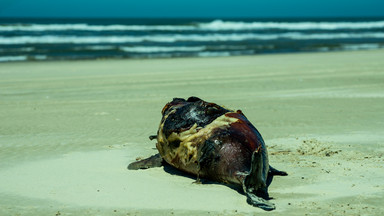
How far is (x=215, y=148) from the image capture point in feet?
17.4

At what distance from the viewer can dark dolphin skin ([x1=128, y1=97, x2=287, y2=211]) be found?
4969 millimetres

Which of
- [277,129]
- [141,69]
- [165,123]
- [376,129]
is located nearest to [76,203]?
[165,123]

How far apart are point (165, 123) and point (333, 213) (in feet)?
7.13

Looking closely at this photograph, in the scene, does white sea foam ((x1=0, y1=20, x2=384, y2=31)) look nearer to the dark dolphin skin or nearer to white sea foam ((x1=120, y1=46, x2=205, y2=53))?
white sea foam ((x1=120, y1=46, x2=205, y2=53))

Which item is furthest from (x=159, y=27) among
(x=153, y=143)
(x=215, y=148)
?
(x=215, y=148)

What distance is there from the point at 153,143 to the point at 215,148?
8.48ft

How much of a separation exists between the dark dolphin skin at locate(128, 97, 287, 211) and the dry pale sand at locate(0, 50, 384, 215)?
0.14 metres

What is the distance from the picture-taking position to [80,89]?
13984mm

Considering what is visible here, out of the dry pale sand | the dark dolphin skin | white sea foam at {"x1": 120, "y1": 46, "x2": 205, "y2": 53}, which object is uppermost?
white sea foam at {"x1": 120, "y1": 46, "x2": 205, "y2": 53}

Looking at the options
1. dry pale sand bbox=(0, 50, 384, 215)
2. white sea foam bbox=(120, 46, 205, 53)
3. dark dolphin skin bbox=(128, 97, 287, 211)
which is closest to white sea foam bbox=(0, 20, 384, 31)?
white sea foam bbox=(120, 46, 205, 53)

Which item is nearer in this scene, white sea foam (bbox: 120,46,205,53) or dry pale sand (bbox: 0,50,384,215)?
dry pale sand (bbox: 0,50,384,215)

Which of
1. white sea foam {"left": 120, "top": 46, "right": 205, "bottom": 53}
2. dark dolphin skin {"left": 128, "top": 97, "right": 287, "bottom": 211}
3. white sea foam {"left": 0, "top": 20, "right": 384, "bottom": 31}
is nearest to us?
dark dolphin skin {"left": 128, "top": 97, "right": 287, "bottom": 211}

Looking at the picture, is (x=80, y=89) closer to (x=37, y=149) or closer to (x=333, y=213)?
(x=37, y=149)

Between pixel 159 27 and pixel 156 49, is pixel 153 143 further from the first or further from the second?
pixel 159 27
